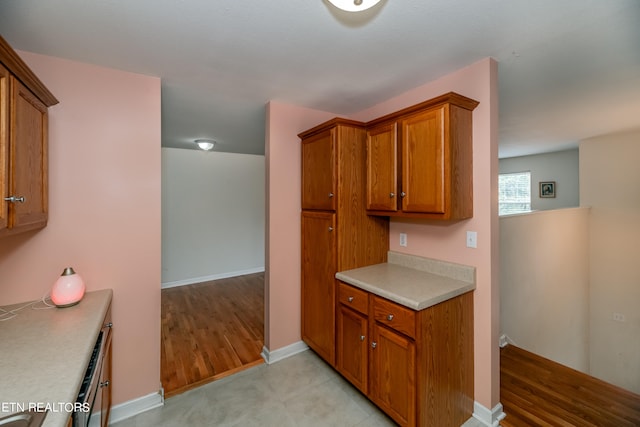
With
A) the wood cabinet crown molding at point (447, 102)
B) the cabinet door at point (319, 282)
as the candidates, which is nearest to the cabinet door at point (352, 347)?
the cabinet door at point (319, 282)

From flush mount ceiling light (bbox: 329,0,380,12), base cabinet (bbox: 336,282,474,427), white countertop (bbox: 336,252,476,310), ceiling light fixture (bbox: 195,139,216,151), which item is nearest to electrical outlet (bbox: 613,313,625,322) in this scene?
base cabinet (bbox: 336,282,474,427)

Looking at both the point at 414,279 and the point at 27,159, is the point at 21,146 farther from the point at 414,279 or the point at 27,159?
the point at 414,279

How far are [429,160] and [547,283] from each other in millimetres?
3183

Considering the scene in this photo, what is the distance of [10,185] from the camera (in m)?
1.23

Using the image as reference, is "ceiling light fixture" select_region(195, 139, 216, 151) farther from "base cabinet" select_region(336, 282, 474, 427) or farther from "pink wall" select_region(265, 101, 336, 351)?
"base cabinet" select_region(336, 282, 474, 427)

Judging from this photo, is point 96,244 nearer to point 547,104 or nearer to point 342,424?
point 342,424

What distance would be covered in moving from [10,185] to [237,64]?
4.68ft

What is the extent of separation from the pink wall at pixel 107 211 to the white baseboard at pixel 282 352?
35.4 inches

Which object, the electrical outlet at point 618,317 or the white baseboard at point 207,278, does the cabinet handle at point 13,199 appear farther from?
the electrical outlet at point 618,317

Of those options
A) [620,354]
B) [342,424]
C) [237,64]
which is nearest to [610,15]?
[237,64]

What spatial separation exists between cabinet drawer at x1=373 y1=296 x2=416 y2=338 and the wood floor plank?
3.35ft

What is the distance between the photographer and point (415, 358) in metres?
1.59

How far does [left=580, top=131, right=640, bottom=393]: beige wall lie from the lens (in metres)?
3.98

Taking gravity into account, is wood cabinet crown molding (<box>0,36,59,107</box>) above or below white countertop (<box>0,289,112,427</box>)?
above
